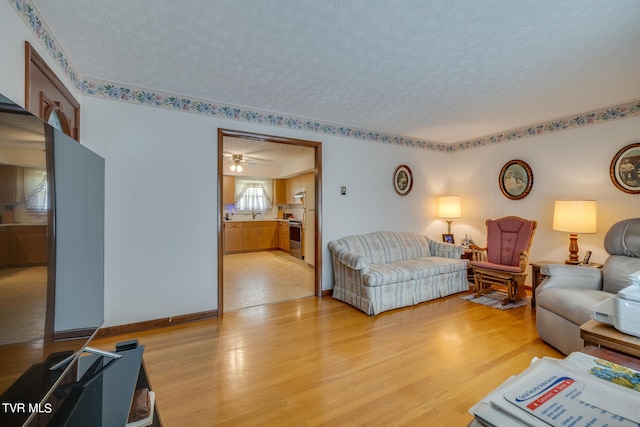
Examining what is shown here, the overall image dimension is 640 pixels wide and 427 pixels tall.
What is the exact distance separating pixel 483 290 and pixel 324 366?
2.98 metres

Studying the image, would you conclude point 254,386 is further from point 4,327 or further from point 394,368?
point 4,327

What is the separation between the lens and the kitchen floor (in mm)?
3805

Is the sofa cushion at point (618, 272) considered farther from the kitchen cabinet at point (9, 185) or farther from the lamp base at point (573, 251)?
the kitchen cabinet at point (9, 185)

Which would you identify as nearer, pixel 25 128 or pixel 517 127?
pixel 25 128

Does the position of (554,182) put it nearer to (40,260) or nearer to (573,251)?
(573,251)

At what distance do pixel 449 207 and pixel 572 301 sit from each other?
2.60m

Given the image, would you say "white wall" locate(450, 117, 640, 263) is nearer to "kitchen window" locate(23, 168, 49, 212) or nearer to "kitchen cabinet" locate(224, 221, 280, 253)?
"kitchen cabinet" locate(224, 221, 280, 253)

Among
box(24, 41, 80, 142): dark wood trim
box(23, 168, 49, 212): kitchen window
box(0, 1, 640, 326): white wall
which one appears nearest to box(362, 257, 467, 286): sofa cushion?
box(0, 1, 640, 326): white wall

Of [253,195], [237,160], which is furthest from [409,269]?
[253,195]

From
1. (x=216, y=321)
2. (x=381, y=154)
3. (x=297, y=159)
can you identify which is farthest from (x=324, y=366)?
(x=297, y=159)

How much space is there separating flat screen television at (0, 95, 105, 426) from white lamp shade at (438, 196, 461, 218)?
15.5 ft

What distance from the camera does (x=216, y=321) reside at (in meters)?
3.04

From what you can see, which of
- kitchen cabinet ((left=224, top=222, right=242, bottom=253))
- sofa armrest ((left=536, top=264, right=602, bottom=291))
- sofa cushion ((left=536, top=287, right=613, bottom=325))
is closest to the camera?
sofa cushion ((left=536, top=287, right=613, bottom=325))

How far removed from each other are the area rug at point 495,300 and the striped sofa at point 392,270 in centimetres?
27
